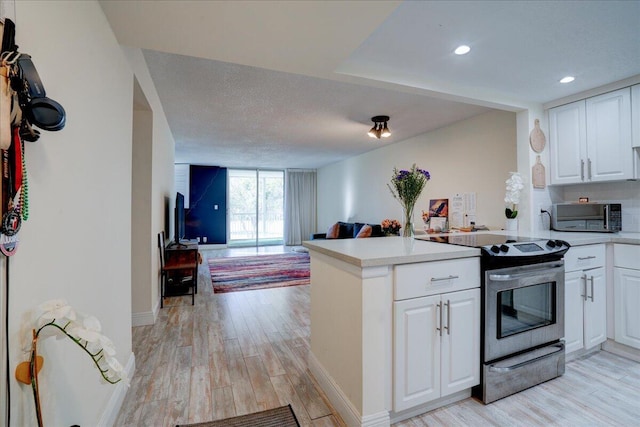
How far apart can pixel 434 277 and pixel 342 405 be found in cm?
89

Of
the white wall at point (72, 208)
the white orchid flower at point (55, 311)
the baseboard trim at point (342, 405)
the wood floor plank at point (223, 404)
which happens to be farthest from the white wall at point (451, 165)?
the white orchid flower at point (55, 311)

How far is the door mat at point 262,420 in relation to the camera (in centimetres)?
160

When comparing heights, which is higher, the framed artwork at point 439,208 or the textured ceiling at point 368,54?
the textured ceiling at point 368,54

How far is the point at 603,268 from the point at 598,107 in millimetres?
1470

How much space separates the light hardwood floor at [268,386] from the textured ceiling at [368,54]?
2.17 m

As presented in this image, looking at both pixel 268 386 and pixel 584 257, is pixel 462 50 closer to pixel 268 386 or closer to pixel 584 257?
pixel 584 257

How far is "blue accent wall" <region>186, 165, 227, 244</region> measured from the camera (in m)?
8.11

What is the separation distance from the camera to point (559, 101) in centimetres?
294

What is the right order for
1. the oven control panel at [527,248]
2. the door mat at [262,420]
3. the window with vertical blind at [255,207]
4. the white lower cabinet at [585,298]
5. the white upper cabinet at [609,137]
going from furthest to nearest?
the window with vertical blind at [255,207]
the white upper cabinet at [609,137]
the white lower cabinet at [585,298]
the oven control panel at [527,248]
the door mat at [262,420]

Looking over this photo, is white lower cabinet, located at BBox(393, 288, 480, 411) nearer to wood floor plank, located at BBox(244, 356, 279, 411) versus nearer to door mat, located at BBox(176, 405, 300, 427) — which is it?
door mat, located at BBox(176, 405, 300, 427)

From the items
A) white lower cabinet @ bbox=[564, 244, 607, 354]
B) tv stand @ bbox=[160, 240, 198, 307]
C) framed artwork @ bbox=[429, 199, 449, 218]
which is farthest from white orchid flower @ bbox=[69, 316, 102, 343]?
framed artwork @ bbox=[429, 199, 449, 218]

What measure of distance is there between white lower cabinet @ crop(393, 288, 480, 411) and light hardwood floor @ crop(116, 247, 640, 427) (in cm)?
18

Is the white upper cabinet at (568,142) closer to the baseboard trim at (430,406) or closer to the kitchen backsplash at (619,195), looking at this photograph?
the kitchen backsplash at (619,195)

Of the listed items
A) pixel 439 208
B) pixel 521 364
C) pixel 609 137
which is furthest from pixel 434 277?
pixel 439 208
